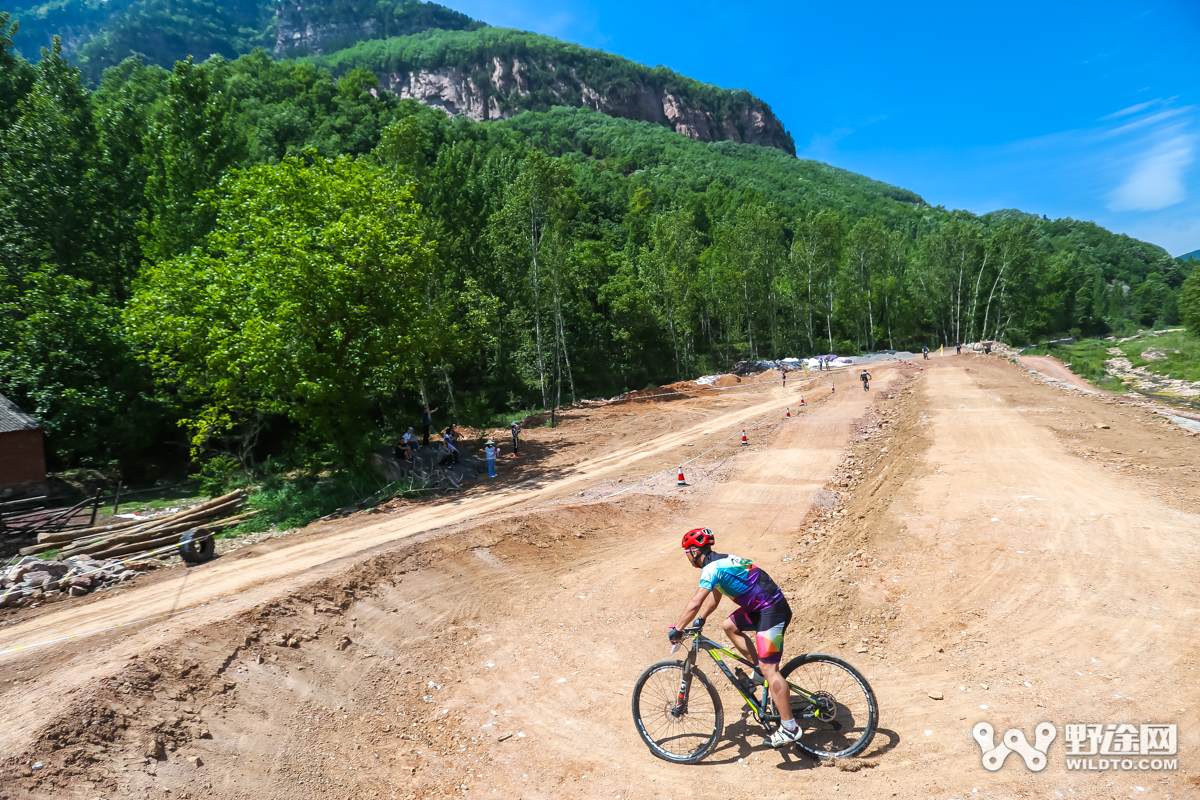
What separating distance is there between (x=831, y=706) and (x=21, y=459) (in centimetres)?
2695

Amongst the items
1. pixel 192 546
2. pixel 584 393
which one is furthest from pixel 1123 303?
pixel 192 546

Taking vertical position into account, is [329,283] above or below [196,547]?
above

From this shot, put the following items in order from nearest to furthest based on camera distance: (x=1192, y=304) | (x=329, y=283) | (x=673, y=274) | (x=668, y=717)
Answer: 1. (x=668, y=717)
2. (x=329, y=283)
3. (x=673, y=274)
4. (x=1192, y=304)

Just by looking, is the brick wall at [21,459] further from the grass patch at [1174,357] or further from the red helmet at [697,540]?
the grass patch at [1174,357]

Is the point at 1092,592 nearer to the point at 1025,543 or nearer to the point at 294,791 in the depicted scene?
the point at 1025,543

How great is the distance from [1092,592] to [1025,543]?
1881mm

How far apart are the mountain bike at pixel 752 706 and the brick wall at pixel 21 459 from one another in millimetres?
24963

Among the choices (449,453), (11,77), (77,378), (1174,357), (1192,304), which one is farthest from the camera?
(1192,304)

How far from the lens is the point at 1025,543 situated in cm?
988

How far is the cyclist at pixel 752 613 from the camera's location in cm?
538

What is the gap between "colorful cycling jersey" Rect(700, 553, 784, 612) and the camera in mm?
5453

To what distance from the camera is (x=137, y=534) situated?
592 inches

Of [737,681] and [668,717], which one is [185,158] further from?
[737,681]

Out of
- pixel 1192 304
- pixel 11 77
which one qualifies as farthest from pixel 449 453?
pixel 1192 304
